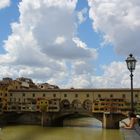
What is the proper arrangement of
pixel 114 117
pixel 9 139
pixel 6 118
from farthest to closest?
pixel 6 118
pixel 114 117
pixel 9 139

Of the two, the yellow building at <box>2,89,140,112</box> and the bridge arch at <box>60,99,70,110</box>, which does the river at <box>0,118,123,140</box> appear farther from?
the bridge arch at <box>60,99,70,110</box>

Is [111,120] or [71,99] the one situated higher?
[71,99]

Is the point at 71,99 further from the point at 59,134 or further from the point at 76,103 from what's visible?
the point at 59,134

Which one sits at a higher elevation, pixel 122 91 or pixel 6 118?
pixel 122 91

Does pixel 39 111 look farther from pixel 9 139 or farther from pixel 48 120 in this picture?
pixel 9 139

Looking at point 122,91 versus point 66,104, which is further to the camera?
point 66,104

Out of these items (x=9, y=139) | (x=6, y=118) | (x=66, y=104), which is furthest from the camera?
(x=66, y=104)

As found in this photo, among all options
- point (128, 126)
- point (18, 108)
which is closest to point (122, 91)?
point (18, 108)

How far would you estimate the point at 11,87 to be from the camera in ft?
269

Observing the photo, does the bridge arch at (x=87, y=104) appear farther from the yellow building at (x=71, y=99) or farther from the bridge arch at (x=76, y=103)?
the bridge arch at (x=76, y=103)

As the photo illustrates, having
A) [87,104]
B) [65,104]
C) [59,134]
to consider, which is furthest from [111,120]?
[87,104]

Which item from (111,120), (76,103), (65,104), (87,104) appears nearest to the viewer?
(111,120)

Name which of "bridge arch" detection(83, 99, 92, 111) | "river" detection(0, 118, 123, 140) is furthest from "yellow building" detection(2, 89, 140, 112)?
"river" detection(0, 118, 123, 140)

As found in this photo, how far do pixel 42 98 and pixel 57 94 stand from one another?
3114 mm
